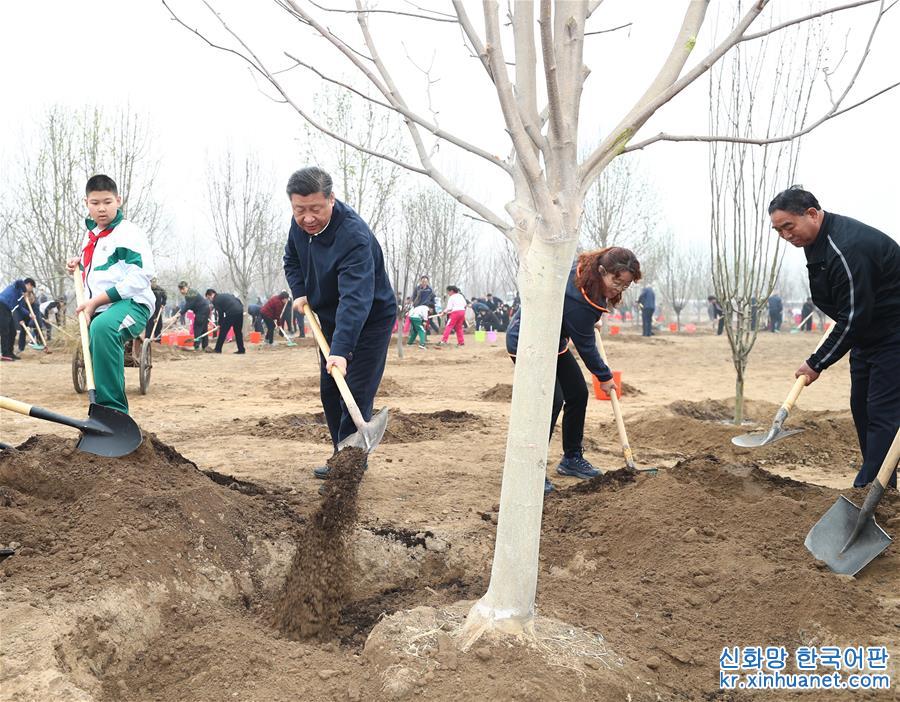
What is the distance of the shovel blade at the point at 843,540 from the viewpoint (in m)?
3.03

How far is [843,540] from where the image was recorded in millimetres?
3174

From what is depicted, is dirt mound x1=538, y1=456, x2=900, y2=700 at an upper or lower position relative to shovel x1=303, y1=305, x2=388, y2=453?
lower

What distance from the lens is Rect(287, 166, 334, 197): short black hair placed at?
384 cm

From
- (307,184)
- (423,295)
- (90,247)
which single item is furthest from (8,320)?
(307,184)

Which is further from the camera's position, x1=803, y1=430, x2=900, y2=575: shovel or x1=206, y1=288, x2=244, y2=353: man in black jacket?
x1=206, y1=288, x2=244, y2=353: man in black jacket

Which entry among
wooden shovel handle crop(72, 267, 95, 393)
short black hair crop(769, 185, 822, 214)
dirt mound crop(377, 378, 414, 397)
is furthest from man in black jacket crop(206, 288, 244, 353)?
short black hair crop(769, 185, 822, 214)

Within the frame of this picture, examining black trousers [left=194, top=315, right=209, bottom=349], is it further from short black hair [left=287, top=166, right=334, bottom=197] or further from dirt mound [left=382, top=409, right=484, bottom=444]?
short black hair [left=287, top=166, right=334, bottom=197]

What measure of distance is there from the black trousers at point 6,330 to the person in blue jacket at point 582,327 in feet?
43.8

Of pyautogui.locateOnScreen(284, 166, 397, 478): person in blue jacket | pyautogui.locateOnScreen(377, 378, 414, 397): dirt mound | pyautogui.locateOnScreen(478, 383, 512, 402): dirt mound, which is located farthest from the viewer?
pyautogui.locateOnScreen(377, 378, 414, 397): dirt mound

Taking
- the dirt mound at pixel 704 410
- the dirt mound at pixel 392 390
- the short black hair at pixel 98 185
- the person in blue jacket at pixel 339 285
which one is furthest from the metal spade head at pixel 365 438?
the dirt mound at pixel 392 390

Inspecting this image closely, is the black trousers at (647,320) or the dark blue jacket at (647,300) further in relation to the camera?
the black trousers at (647,320)

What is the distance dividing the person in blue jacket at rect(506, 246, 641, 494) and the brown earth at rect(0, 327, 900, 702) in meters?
0.29

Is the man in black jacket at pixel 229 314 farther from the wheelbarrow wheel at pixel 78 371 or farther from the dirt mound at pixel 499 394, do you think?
the dirt mound at pixel 499 394

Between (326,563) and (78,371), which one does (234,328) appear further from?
(326,563)
